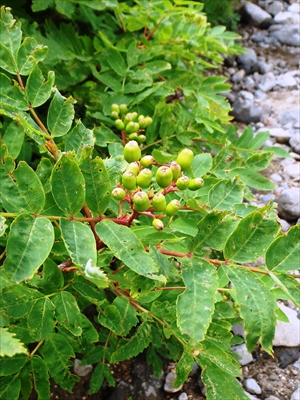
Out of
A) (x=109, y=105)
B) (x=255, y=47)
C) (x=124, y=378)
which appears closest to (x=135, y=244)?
(x=109, y=105)

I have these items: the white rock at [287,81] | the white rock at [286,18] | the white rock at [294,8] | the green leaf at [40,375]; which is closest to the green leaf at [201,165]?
the green leaf at [40,375]

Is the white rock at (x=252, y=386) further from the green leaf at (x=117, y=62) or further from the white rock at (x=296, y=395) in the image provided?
the green leaf at (x=117, y=62)

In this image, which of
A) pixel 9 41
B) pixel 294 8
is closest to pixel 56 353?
pixel 9 41

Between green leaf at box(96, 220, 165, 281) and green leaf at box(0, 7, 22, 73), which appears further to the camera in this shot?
green leaf at box(0, 7, 22, 73)

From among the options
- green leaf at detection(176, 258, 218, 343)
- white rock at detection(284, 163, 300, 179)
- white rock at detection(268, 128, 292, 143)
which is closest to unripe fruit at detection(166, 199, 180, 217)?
green leaf at detection(176, 258, 218, 343)

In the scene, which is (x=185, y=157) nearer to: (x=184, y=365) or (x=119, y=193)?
(x=119, y=193)

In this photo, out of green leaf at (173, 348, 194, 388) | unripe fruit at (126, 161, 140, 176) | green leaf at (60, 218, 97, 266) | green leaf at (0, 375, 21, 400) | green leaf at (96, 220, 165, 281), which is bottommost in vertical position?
green leaf at (0, 375, 21, 400)

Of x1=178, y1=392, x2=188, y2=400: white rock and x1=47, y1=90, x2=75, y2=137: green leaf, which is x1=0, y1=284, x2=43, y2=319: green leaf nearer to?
x1=47, y1=90, x2=75, y2=137: green leaf
